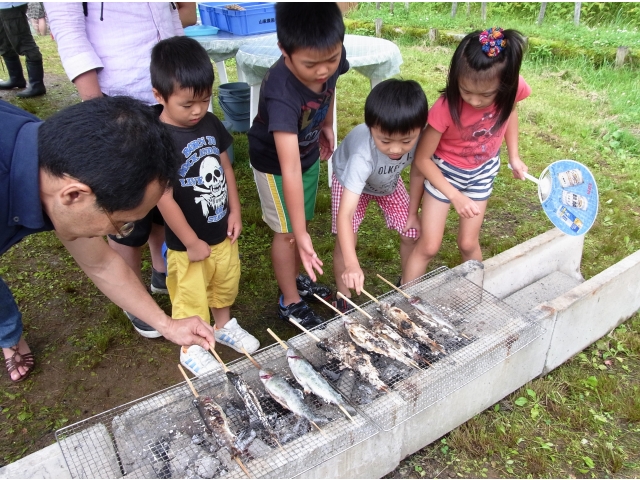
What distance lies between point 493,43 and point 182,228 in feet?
7.36

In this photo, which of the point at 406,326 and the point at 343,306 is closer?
the point at 406,326

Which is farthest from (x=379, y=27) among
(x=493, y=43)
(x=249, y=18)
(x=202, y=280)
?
(x=202, y=280)

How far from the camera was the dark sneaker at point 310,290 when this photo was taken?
14.7ft

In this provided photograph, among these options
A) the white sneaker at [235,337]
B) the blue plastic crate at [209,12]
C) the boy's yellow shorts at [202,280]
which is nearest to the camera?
the boy's yellow shorts at [202,280]

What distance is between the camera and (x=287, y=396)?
2.55 meters

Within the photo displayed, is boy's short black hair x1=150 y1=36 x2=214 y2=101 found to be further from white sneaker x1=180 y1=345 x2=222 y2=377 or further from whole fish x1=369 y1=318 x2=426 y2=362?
whole fish x1=369 y1=318 x2=426 y2=362

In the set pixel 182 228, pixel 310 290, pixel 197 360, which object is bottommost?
pixel 310 290

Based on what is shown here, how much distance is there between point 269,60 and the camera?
4922mm

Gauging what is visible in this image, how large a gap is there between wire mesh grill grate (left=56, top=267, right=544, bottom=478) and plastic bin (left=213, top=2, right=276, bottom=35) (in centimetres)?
423

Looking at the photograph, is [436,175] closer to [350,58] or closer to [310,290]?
[310,290]

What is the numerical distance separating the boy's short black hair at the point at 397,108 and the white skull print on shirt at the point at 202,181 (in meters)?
1.05

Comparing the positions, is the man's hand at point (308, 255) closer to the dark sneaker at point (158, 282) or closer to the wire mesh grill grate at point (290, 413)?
the wire mesh grill grate at point (290, 413)

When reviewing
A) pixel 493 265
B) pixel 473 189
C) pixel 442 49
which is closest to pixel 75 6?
pixel 473 189

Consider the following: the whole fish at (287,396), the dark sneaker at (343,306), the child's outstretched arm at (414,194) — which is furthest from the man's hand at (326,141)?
the whole fish at (287,396)
